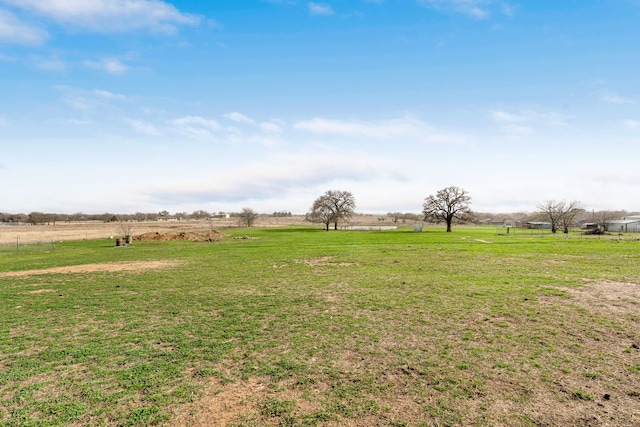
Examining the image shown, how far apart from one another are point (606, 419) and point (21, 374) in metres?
10.1

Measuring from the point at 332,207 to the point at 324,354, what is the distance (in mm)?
69258

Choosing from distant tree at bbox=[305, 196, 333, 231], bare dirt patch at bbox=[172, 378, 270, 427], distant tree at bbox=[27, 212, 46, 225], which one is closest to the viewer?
bare dirt patch at bbox=[172, 378, 270, 427]

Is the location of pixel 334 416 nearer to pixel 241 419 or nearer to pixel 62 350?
pixel 241 419

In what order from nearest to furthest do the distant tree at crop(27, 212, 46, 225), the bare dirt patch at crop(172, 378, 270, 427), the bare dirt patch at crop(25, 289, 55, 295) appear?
1. the bare dirt patch at crop(172, 378, 270, 427)
2. the bare dirt patch at crop(25, 289, 55, 295)
3. the distant tree at crop(27, 212, 46, 225)

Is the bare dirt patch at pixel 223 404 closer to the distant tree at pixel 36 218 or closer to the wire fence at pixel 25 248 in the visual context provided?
the wire fence at pixel 25 248

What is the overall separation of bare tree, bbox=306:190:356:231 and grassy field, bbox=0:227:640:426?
60.7m

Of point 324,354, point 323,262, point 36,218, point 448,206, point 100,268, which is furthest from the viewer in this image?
point 36,218

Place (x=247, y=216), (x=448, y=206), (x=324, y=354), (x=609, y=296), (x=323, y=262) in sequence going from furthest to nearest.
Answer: (x=247, y=216), (x=448, y=206), (x=323, y=262), (x=609, y=296), (x=324, y=354)

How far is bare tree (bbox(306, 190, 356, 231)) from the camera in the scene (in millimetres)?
75062

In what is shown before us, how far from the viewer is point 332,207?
7594 cm

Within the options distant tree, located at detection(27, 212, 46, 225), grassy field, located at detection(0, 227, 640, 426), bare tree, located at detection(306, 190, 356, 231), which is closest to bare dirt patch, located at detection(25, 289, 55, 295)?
grassy field, located at detection(0, 227, 640, 426)

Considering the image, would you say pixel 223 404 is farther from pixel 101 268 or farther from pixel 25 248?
pixel 25 248

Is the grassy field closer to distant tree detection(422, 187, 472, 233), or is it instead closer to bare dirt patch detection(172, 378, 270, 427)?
bare dirt patch detection(172, 378, 270, 427)

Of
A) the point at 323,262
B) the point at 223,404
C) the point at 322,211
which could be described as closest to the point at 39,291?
the point at 223,404
